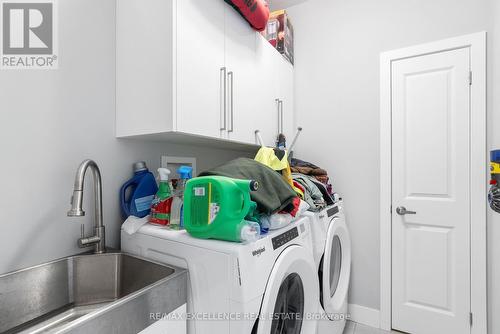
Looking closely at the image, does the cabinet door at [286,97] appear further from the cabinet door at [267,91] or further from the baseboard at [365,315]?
the baseboard at [365,315]

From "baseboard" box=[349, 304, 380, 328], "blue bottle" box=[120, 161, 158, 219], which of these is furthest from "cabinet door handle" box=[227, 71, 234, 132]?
"baseboard" box=[349, 304, 380, 328]

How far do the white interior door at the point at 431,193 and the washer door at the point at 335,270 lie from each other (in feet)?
1.39

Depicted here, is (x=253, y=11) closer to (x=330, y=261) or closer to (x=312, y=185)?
(x=312, y=185)

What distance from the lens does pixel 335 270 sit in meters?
1.87

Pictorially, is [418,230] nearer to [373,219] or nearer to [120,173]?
[373,219]

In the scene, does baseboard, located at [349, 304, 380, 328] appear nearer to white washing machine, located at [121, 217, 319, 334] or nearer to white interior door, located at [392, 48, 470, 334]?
white interior door, located at [392, 48, 470, 334]

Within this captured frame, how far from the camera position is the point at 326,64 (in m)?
2.26

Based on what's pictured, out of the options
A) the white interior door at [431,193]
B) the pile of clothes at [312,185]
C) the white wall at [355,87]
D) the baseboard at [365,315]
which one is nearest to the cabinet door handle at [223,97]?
the pile of clothes at [312,185]

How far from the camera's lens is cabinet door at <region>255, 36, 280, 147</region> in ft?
5.66

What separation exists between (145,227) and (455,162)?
2076mm

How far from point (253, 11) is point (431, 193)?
1.79m

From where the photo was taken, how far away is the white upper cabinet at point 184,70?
3.55 feet

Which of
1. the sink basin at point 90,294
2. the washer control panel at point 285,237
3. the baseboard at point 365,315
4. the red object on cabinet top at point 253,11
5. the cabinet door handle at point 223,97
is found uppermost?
the red object on cabinet top at point 253,11

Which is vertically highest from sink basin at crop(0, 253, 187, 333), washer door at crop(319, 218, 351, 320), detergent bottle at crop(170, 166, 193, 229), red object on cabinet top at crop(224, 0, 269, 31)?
red object on cabinet top at crop(224, 0, 269, 31)
